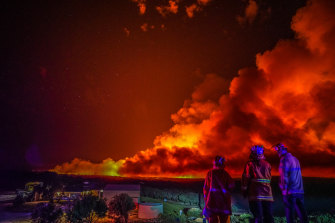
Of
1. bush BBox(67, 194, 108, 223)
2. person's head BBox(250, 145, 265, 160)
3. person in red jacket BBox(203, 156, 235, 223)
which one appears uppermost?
person's head BBox(250, 145, 265, 160)

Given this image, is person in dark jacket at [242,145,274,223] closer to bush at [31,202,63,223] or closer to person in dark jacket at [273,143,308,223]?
person in dark jacket at [273,143,308,223]

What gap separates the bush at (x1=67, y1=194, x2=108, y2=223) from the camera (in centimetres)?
986

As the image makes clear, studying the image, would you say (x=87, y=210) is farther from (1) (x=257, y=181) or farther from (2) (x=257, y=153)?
(2) (x=257, y=153)

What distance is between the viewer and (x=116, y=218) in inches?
446

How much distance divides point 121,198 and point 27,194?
11.1 metres

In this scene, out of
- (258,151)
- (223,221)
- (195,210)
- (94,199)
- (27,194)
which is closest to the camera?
(223,221)

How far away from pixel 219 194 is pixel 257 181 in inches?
45.3

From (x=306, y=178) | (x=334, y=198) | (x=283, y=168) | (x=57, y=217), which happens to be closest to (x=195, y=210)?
(x=57, y=217)

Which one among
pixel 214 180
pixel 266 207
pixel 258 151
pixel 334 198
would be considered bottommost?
pixel 334 198

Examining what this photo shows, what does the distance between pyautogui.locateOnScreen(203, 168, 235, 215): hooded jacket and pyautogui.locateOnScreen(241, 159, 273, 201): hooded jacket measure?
0.63 m

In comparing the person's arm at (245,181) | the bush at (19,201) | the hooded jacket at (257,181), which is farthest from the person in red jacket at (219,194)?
the bush at (19,201)

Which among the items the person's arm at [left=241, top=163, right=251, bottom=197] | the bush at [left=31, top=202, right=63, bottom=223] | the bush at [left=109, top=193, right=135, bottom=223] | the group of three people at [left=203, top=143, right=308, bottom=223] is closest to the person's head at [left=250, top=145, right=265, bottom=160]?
the group of three people at [left=203, top=143, right=308, bottom=223]

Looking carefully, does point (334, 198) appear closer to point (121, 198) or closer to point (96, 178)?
point (121, 198)

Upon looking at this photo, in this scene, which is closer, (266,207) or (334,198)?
(266,207)
